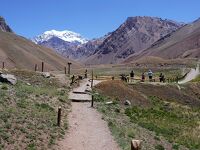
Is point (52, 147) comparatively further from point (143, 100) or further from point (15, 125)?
point (143, 100)

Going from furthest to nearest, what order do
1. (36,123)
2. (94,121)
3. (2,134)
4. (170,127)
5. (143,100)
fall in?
(143,100)
(170,127)
(94,121)
(36,123)
(2,134)

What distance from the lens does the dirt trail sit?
2625 cm

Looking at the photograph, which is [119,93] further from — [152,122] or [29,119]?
[29,119]

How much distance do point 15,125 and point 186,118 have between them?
23.7m

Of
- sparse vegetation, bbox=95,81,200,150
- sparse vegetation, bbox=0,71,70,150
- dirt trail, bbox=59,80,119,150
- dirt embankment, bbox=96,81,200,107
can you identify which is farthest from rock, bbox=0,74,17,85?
dirt embankment, bbox=96,81,200,107

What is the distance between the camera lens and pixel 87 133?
2947 cm

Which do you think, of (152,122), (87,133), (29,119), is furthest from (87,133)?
(152,122)

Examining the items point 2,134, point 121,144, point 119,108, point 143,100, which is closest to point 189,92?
point 143,100

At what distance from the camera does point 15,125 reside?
26.0 metres

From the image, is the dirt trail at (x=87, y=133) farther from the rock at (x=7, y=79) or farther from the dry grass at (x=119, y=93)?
the dry grass at (x=119, y=93)

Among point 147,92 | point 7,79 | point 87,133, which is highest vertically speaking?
point 7,79

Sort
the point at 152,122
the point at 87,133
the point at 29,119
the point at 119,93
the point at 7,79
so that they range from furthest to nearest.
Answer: the point at 119,93
the point at 7,79
the point at 152,122
the point at 87,133
the point at 29,119

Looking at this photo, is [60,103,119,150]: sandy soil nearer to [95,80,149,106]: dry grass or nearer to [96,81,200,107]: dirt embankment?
[95,80,149,106]: dry grass

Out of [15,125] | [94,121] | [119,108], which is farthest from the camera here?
[119,108]
